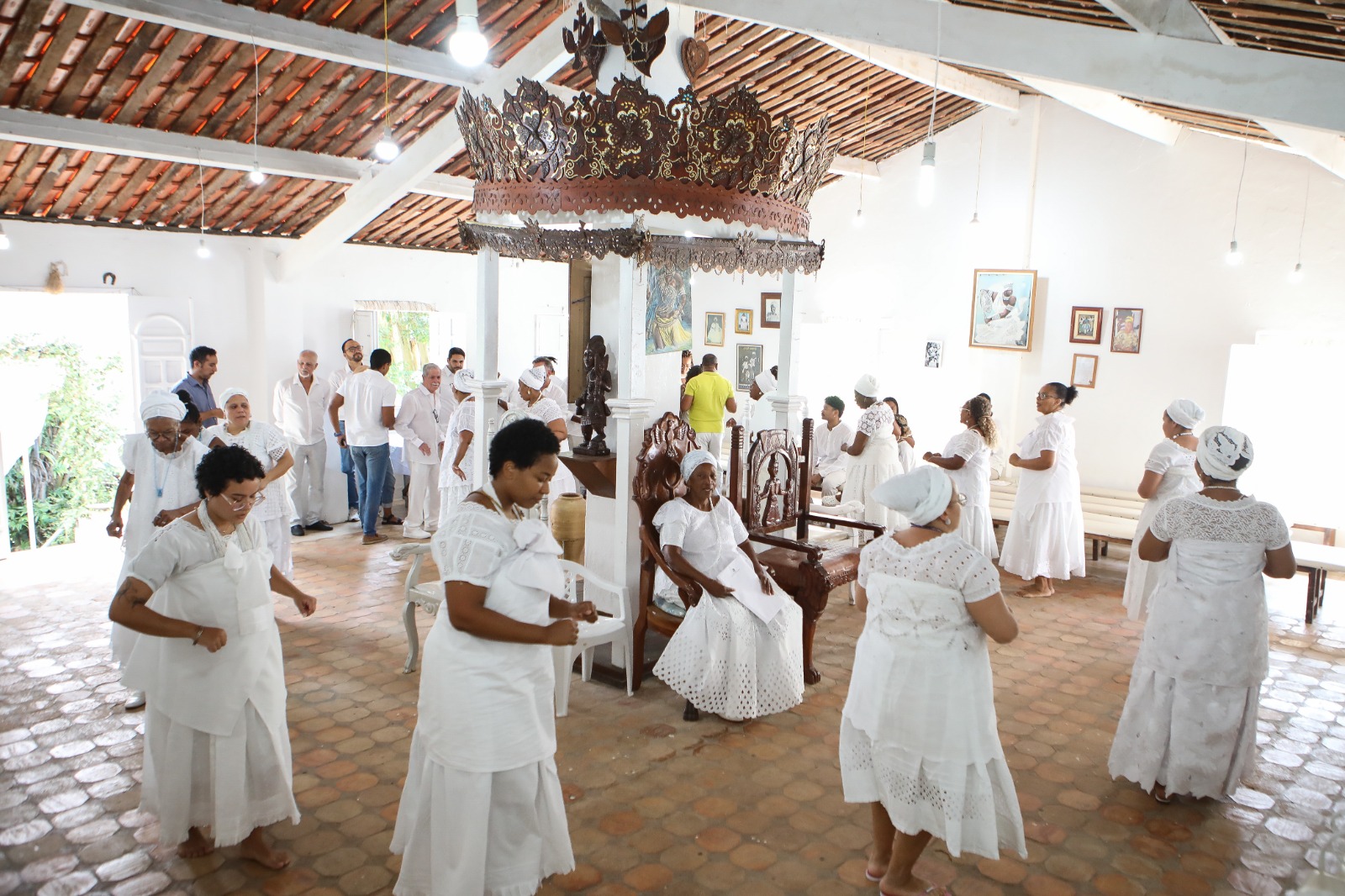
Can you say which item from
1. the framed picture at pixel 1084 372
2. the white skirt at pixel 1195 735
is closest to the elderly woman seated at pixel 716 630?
the white skirt at pixel 1195 735

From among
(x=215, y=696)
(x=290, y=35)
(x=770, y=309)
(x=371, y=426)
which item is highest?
(x=290, y=35)

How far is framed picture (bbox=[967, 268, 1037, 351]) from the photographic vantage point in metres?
9.77

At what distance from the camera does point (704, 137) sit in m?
4.00

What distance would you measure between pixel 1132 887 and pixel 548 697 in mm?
2269

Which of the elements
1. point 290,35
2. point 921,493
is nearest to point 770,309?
point 290,35

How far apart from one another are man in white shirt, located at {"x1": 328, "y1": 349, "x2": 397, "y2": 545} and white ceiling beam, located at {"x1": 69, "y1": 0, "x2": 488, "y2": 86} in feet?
8.72

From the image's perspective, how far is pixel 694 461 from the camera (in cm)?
458

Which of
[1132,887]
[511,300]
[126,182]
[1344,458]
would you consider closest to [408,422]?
[126,182]

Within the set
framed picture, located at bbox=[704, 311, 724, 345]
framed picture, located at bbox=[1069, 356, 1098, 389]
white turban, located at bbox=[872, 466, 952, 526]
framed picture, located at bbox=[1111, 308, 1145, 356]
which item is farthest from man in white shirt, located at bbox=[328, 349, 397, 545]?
framed picture, located at bbox=[1111, 308, 1145, 356]

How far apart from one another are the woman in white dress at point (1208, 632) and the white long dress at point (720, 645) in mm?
1616

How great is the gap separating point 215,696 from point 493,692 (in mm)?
1062

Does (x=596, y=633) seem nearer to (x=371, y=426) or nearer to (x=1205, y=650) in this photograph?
(x=1205, y=650)

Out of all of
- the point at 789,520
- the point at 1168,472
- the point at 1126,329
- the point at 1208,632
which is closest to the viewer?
the point at 1208,632

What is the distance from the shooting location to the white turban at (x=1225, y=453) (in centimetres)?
355
